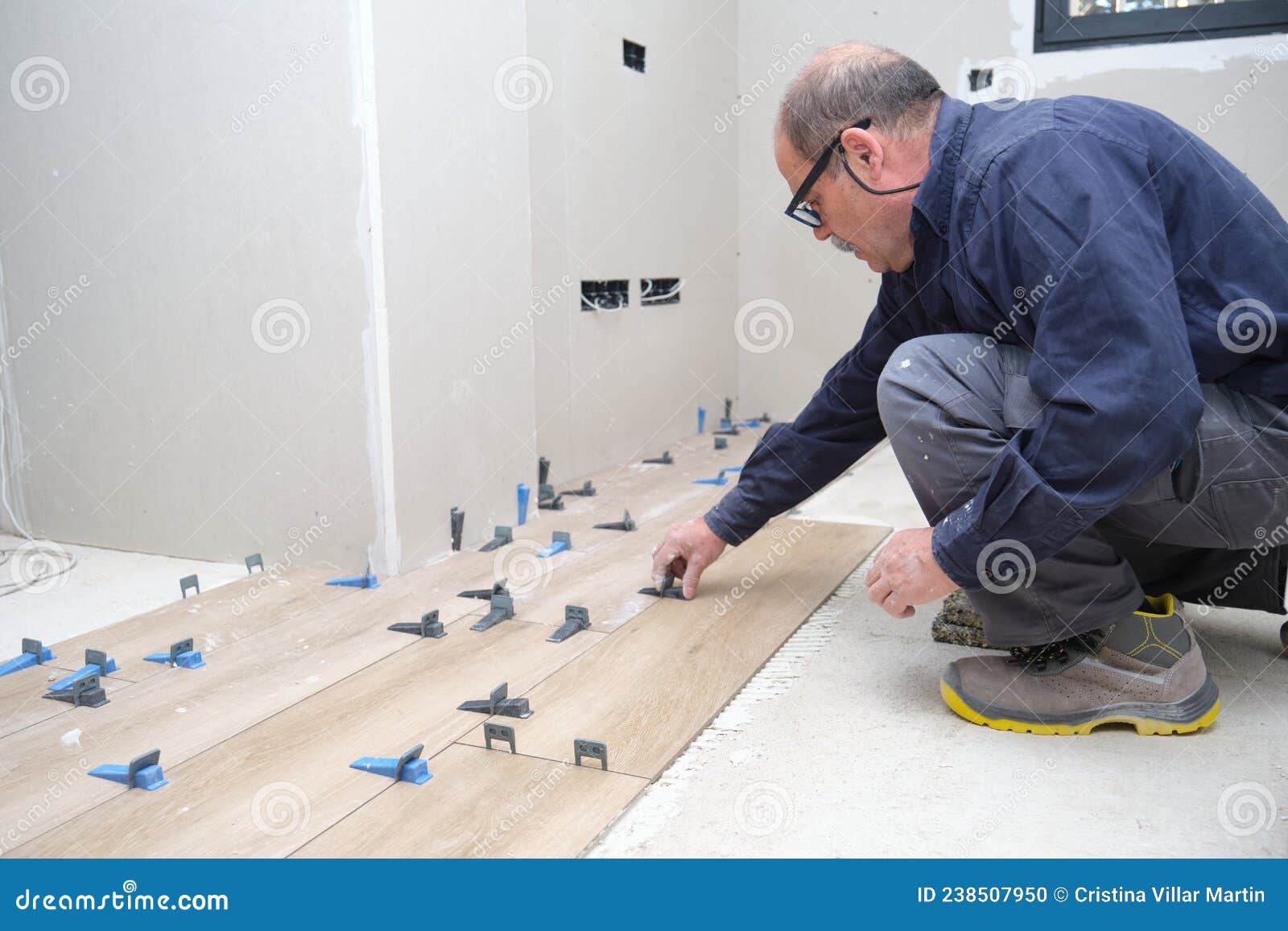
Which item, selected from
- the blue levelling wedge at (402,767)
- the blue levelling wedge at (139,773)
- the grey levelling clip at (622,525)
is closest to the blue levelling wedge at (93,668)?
the blue levelling wedge at (139,773)

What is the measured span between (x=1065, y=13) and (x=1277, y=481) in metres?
3.19

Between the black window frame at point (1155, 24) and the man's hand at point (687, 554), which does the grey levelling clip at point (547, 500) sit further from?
the black window frame at point (1155, 24)

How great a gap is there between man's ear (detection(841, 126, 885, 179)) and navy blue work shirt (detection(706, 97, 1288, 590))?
3.0 inches

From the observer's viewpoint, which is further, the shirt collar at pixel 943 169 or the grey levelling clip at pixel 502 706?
A: the grey levelling clip at pixel 502 706

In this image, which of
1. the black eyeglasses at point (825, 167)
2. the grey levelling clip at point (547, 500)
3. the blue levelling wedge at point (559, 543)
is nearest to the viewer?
the black eyeglasses at point (825, 167)

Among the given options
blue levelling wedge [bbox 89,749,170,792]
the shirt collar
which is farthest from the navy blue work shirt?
blue levelling wedge [bbox 89,749,170,792]

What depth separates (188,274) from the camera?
7.72 feet

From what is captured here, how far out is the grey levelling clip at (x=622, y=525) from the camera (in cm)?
261

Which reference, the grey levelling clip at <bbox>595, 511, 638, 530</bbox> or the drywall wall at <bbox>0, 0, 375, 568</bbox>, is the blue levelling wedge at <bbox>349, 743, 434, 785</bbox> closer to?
the drywall wall at <bbox>0, 0, 375, 568</bbox>

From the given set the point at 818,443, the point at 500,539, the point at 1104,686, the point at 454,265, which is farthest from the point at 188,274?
the point at 1104,686

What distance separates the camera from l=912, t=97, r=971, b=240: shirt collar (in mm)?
1394

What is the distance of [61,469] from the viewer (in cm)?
267

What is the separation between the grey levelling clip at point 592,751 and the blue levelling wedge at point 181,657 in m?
0.76

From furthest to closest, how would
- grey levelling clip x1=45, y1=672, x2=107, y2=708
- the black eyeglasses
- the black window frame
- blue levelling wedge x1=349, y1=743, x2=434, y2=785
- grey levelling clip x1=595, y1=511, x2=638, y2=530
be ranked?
1. the black window frame
2. grey levelling clip x1=595, y1=511, x2=638, y2=530
3. grey levelling clip x1=45, y1=672, x2=107, y2=708
4. the black eyeglasses
5. blue levelling wedge x1=349, y1=743, x2=434, y2=785
